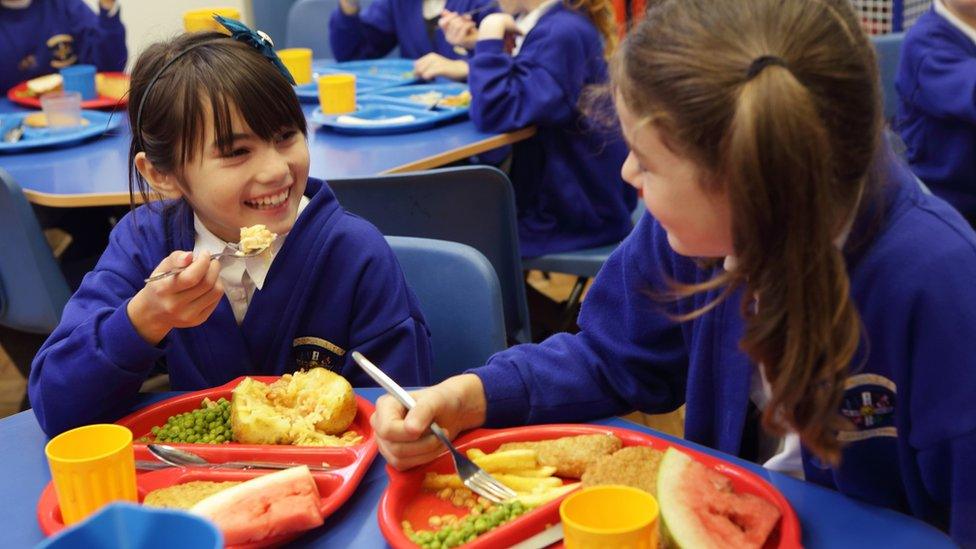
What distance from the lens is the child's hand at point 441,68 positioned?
3.10 metres

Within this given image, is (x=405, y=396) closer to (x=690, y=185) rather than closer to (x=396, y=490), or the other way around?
(x=396, y=490)

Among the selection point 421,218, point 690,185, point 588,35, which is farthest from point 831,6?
point 588,35

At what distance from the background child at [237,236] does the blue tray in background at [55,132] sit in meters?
1.05

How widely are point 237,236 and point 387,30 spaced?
2285 mm

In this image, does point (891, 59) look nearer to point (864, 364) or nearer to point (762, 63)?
point (864, 364)

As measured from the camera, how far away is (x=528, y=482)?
1.09 metres

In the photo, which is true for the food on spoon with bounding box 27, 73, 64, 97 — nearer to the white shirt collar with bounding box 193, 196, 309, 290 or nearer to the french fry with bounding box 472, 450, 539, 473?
the white shirt collar with bounding box 193, 196, 309, 290

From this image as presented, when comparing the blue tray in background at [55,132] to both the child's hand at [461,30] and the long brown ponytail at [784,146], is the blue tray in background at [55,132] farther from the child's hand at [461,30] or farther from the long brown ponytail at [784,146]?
the long brown ponytail at [784,146]

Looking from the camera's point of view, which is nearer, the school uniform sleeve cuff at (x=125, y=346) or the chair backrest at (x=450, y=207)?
the school uniform sleeve cuff at (x=125, y=346)

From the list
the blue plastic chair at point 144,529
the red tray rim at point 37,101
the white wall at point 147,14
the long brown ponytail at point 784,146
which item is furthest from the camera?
the white wall at point 147,14

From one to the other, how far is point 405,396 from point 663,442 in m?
0.27

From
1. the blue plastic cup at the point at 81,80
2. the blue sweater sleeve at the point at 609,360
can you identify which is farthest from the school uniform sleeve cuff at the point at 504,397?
the blue plastic cup at the point at 81,80

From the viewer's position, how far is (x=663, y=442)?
1.14 meters

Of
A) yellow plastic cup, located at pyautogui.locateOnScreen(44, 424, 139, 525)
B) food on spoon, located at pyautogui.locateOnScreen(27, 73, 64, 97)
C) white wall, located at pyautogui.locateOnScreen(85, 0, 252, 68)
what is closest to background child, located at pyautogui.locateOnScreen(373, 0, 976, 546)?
yellow plastic cup, located at pyautogui.locateOnScreen(44, 424, 139, 525)
